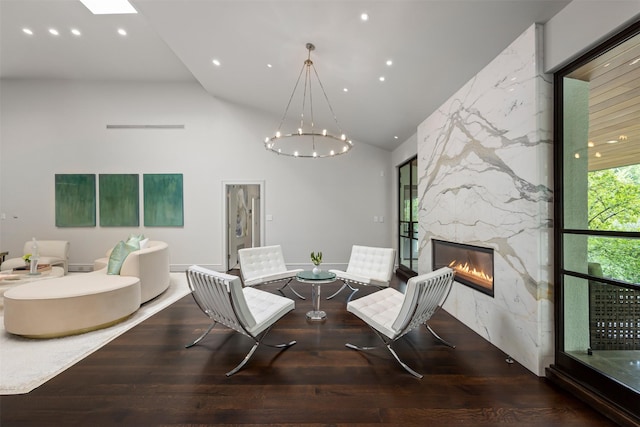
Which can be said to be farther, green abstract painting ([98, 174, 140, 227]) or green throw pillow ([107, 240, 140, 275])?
green abstract painting ([98, 174, 140, 227])

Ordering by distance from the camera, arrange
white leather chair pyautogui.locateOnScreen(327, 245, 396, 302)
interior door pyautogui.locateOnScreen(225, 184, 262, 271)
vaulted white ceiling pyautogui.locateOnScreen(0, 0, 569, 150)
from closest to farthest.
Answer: vaulted white ceiling pyautogui.locateOnScreen(0, 0, 569, 150) → white leather chair pyautogui.locateOnScreen(327, 245, 396, 302) → interior door pyautogui.locateOnScreen(225, 184, 262, 271)

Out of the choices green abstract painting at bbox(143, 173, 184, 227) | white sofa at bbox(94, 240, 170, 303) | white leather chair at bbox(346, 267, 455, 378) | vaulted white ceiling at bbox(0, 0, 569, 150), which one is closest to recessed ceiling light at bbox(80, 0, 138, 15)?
vaulted white ceiling at bbox(0, 0, 569, 150)

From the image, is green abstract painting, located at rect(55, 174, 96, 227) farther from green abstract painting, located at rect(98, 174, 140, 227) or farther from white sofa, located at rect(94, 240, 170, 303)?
white sofa, located at rect(94, 240, 170, 303)

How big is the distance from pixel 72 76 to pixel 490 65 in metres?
8.13

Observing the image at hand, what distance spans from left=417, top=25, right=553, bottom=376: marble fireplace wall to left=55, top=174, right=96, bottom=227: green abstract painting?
24.4ft

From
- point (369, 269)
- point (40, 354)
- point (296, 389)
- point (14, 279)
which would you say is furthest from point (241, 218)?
point (296, 389)

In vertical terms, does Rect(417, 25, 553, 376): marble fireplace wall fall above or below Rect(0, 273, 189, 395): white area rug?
above

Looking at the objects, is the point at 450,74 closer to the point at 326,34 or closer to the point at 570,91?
the point at 570,91

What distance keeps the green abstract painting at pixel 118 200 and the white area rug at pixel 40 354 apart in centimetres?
307

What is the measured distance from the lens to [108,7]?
12.9 ft

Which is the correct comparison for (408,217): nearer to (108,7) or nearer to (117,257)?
(117,257)

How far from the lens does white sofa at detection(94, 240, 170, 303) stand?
359 centimetres

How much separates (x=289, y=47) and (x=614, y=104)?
126 inches

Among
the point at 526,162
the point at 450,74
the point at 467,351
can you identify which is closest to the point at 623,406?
the point at 467,351
